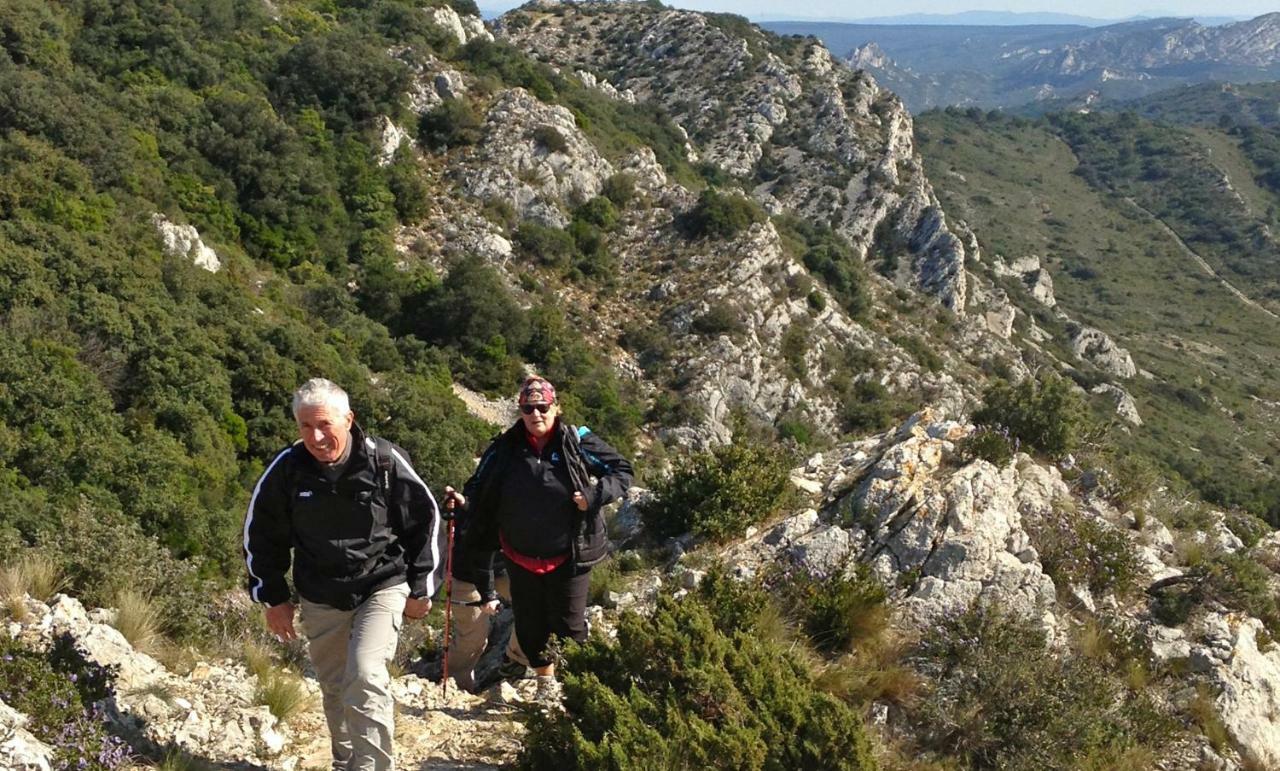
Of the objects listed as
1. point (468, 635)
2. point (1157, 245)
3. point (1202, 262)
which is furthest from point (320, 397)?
point (1157, 245)

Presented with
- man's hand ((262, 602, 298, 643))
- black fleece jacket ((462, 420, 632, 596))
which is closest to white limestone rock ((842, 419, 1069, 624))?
black fleece jacket ((462, 420, 632, 596))

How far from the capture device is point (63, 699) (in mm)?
3350

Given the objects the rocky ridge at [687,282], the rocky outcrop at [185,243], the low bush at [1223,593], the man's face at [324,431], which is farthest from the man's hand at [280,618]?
the rocky ridge at [687,282]

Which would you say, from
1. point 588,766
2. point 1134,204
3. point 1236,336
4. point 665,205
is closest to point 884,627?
point 588,766

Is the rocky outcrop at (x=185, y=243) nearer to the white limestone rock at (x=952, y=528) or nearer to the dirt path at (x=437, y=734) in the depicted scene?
the dirt path at (x=437, y=734)

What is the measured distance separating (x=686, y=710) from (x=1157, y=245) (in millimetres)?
117559

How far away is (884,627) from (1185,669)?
6.77 feet

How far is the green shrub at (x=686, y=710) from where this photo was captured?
3.33 meters

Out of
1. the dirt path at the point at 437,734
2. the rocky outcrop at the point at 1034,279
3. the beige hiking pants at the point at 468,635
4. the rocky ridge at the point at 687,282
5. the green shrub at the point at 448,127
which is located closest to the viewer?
the dirt path at the point at 437,734

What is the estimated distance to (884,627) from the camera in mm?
5586

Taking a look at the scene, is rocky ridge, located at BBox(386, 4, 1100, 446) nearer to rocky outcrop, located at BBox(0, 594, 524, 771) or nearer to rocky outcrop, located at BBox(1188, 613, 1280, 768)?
rocky outcrop, located at BBox(1188, 613, 1280, 768)

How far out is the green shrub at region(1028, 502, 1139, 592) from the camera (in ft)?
20.9

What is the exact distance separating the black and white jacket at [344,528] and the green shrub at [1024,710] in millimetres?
3116

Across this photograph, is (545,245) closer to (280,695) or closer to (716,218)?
(716,218)
